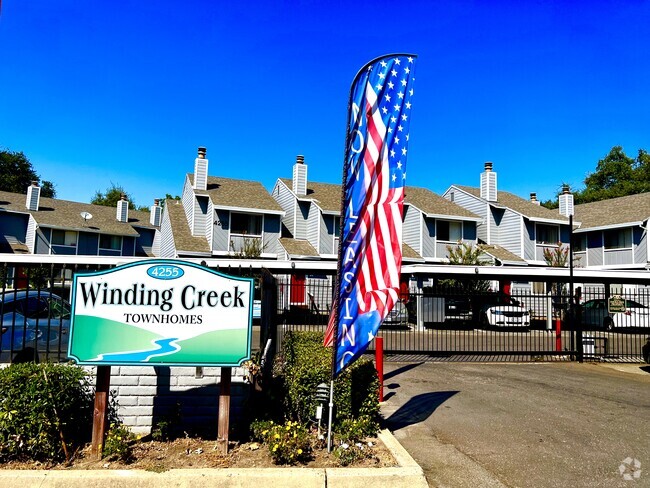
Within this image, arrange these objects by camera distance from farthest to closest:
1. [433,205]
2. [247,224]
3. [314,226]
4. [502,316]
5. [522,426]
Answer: [433,205]
[314,226]
[247,224]
[502,316]
[522,426]

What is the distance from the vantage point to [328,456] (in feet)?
16.9

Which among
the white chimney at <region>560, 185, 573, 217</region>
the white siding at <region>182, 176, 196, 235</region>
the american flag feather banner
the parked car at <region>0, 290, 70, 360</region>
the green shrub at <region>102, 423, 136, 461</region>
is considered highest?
the white chimney at <region>560, 185, 573, 217</region>

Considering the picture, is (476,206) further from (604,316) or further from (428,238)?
(604,316)

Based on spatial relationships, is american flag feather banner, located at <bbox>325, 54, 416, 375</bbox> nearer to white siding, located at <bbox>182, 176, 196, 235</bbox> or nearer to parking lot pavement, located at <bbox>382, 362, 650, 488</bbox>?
parking lot pavement, located at <bbox>382, 362, 650, 488</bbox>

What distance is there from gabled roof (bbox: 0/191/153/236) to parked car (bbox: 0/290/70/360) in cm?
3409

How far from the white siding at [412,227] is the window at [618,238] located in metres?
13.0

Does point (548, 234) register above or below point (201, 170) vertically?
below

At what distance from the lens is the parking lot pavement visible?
521 cm

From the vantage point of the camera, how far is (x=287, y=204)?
1329 inches

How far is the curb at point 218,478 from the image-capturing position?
14.8 ft

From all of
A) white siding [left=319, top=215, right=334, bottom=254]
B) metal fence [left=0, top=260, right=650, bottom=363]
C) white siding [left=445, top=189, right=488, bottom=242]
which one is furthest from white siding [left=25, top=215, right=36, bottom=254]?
white siding [left=445, top=189, right=488, bottom=242]

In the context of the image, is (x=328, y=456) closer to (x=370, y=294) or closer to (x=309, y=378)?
(x=309, y=378)

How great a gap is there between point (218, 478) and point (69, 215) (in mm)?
40246

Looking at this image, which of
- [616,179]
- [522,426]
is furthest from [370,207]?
[616,179]
